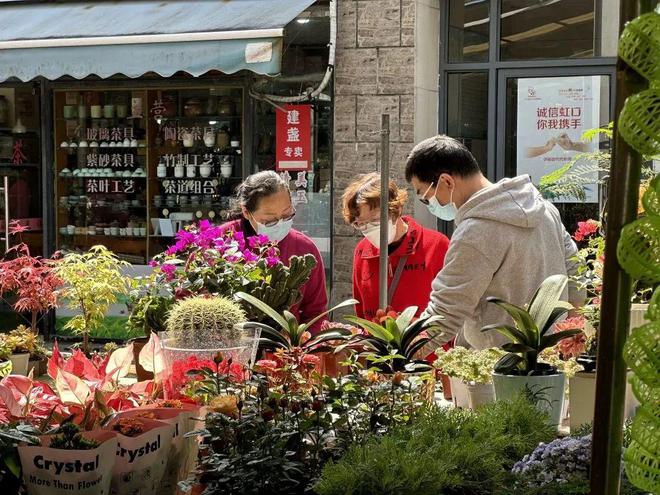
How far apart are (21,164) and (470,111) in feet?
15.5

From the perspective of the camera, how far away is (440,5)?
8.73 m

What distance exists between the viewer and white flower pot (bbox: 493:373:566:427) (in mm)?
2998

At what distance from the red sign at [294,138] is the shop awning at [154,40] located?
100 cm

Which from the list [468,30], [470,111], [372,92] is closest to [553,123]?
[470,111]

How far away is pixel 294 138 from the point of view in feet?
29.9

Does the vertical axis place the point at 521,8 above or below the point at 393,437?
above

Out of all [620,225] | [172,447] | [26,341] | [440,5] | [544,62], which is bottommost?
[26,341]

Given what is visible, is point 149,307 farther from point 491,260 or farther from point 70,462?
point 70,462

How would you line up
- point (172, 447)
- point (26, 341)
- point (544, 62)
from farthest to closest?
point (544, 62), point (26, 341), point (172, 447)

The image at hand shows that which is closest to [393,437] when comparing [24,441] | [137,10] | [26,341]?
[24,441]

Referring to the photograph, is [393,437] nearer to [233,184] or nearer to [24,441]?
[24,441]

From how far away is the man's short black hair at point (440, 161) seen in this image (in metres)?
4.21

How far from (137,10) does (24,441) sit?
765cm

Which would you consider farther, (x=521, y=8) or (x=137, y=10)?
(x=137, y=10)
